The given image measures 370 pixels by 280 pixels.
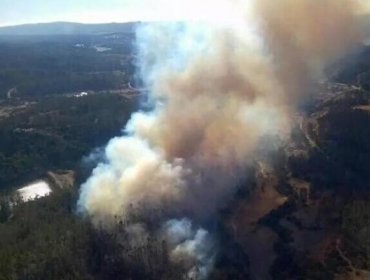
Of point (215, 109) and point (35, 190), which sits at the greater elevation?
point (215, 109)

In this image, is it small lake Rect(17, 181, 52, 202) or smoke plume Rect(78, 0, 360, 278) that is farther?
small lake Rect(17, 181, 52, 202)

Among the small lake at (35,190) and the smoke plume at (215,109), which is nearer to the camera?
the smoke plume at (215,109)

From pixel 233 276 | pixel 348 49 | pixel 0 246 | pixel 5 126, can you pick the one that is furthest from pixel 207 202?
pixel 5 126

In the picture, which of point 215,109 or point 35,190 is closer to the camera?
point 215,109

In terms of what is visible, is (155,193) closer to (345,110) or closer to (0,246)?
(0,246)

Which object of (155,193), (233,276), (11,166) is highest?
(155,193)

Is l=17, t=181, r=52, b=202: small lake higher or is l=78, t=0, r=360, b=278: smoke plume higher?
l=78, t=0, r=360, b=278: smoke plume

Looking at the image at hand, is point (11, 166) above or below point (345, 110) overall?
below

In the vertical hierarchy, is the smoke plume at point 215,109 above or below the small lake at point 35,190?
above
